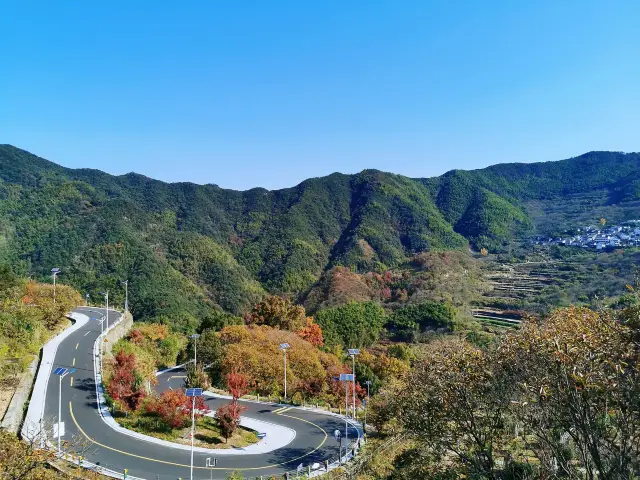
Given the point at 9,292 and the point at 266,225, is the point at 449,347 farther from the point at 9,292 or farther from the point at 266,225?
the point at 266,225

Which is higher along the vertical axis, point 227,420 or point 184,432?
point 227,420

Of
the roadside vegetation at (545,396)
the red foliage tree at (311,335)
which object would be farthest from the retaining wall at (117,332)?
the roadside vegetation at (545,396)

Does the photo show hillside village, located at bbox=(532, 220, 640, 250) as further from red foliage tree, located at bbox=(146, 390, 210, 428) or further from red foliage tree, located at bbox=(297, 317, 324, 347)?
red foliage tree, located at bbox=(146, 390, 210, 428)

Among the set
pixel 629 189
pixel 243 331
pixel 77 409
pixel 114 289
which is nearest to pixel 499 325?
pixel 243 331

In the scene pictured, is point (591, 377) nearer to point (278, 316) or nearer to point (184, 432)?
point (184, 432)

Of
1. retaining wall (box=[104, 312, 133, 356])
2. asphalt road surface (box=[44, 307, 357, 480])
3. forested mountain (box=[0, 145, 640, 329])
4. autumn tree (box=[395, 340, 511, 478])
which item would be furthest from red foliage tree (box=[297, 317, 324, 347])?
autumn tree (box=[395, 340, 511, 478])

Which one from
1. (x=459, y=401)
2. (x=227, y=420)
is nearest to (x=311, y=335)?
(x=227, y=420)
